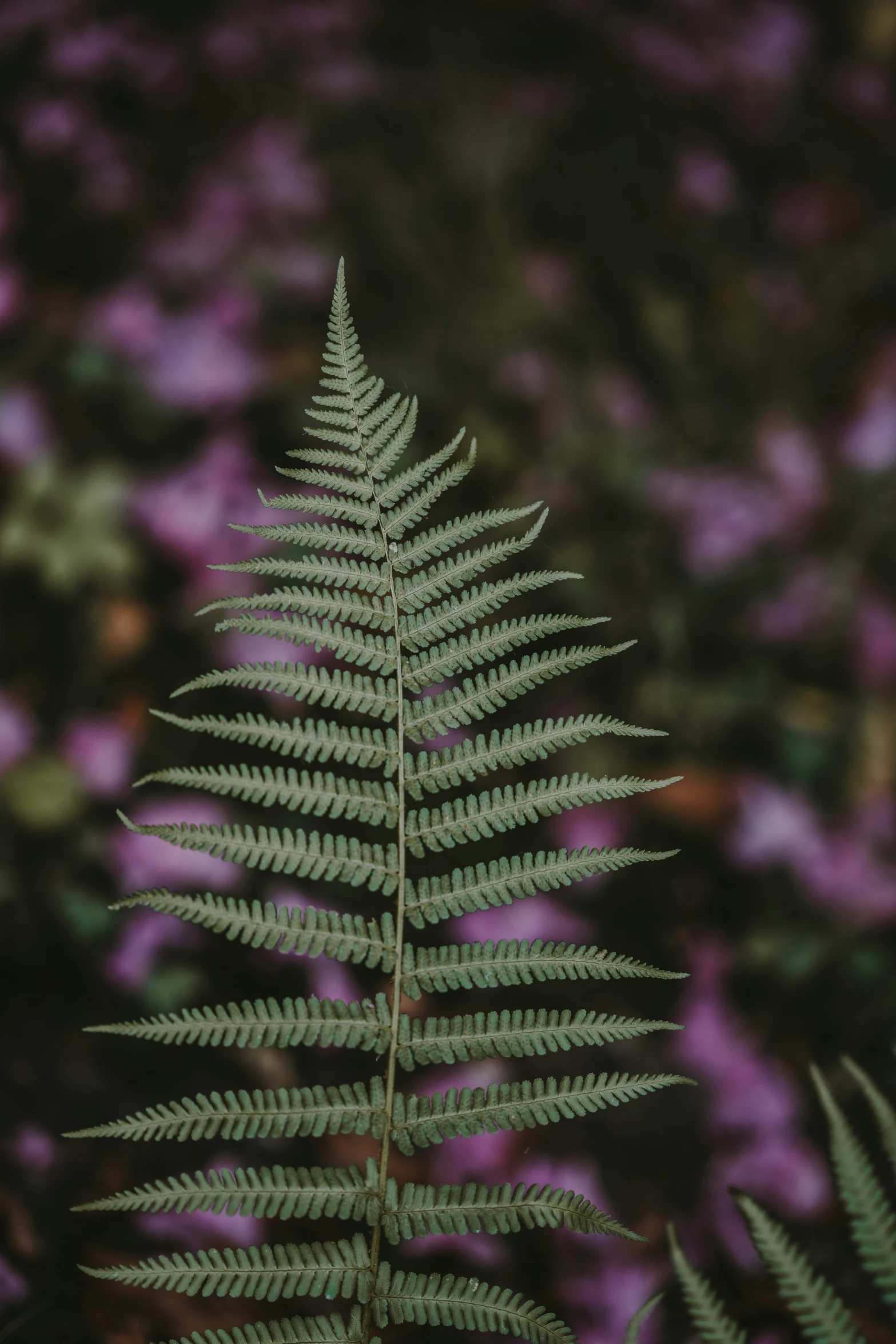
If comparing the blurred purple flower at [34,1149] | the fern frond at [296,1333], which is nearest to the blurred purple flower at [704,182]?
the blurred purple flower at [34,1149]

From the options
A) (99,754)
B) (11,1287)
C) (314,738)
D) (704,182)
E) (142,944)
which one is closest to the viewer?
(314,738)

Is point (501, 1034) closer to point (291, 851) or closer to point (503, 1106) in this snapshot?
point (503, 1106)

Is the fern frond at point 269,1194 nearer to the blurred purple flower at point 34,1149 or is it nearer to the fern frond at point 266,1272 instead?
the fern frond at point 266,1272

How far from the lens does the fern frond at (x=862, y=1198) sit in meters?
0.89

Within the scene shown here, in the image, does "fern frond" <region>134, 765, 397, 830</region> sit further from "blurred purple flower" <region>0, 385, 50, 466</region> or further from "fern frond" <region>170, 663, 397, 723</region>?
"blurred purple flower" <region>0, 385, 50, 466</region>

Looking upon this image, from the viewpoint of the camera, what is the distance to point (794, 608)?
9.27ft

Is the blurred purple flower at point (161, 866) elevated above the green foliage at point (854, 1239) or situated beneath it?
elevated above

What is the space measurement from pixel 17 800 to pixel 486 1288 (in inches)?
60.4

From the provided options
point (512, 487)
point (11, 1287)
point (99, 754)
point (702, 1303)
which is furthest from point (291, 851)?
point (512, 487)

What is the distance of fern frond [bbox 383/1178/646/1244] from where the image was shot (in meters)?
0.93

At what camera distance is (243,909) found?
0.94 m

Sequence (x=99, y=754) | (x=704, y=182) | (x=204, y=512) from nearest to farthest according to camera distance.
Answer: (x=99, y=754) → (x=204, y=512) → (x=704, y=182)

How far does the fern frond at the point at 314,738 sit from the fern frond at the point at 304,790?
2 centimetres

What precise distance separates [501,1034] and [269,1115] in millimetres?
247
